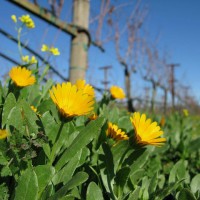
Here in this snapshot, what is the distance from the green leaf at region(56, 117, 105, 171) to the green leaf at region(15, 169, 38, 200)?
0.45ft

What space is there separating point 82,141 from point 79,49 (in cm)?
255

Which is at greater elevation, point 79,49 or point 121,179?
point 79,49

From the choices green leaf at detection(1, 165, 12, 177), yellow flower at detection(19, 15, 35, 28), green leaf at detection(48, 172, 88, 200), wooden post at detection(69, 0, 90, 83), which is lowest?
green leaf at detection(48, 172, 88, 200)

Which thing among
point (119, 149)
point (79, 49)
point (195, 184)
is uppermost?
point (79, 49)

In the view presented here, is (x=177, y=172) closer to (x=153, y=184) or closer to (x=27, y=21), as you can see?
(x=153, y=184)

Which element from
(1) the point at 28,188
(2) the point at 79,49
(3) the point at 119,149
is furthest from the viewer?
(2) the point at 79,49

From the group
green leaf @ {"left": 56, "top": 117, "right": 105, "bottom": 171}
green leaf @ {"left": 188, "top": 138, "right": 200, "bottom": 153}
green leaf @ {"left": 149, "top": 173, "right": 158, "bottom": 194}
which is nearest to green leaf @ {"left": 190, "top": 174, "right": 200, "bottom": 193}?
green leaf @ {"left": 149, "top": 173, "right": 158, "bottom": 194}

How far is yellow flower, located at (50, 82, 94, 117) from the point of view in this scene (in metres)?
0.69

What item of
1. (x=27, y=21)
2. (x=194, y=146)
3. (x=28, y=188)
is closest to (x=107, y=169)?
(x=28, y=188)

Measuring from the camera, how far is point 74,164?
0.76m

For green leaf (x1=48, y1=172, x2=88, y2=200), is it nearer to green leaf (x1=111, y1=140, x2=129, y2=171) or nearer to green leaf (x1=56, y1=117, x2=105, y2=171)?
green leaf (x1=56, y1=117, x2=105, y2=171)

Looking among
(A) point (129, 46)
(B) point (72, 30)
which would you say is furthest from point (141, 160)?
(A) point (129, 46)

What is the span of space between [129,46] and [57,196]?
29.3ft

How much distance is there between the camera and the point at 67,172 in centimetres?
76
